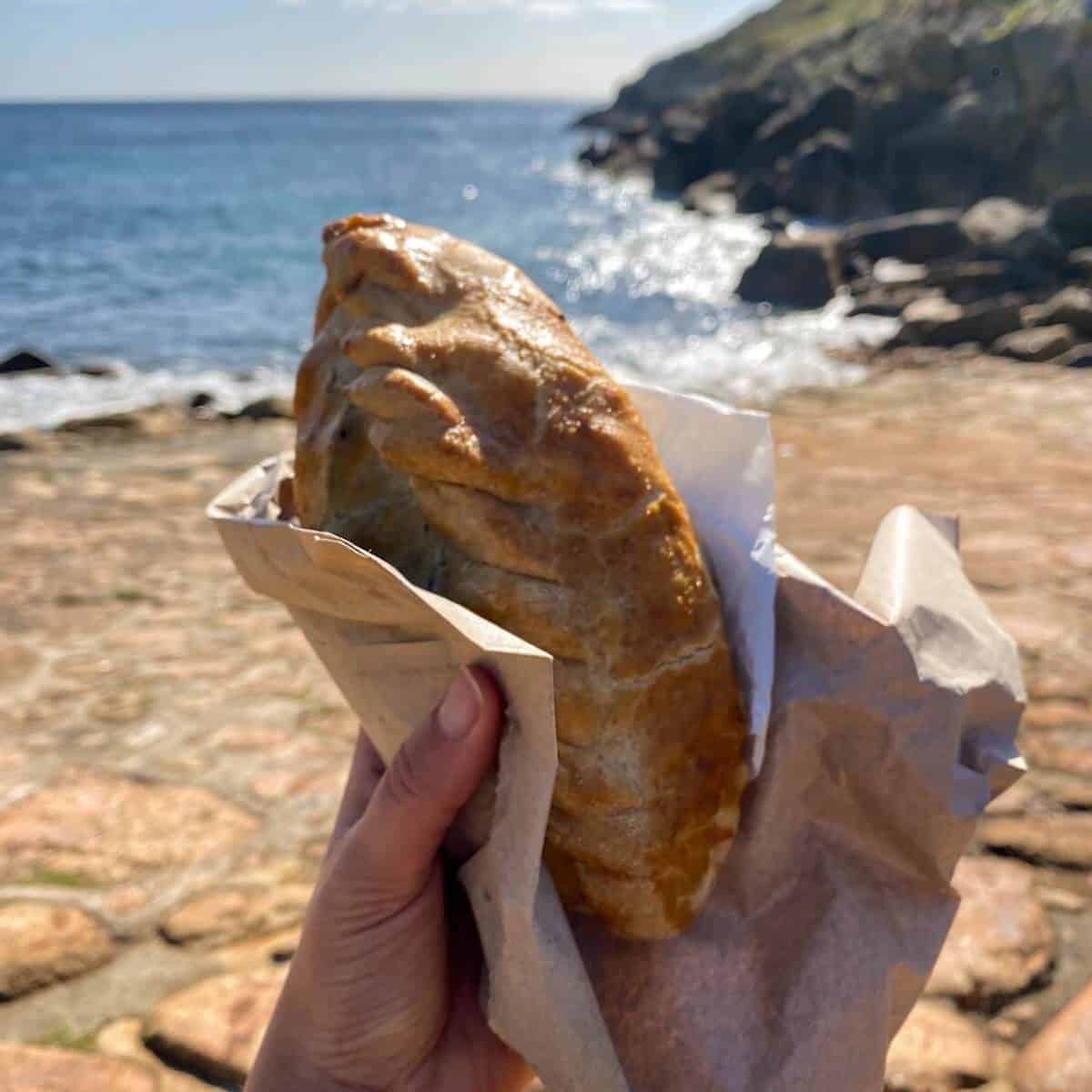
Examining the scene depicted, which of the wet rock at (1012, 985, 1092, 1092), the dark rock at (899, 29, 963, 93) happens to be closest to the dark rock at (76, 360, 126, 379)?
the wet rock at (1012, 985, 1092, 1092)

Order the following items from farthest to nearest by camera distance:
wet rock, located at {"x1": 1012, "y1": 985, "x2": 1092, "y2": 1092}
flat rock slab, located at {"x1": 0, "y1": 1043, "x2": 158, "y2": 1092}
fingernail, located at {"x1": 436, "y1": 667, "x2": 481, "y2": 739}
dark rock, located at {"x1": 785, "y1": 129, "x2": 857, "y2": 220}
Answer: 1. dark rock, located at {"x1": 785, "y1": 129, "x2": 857, "y2": 220}
2. flat rock slab, located at {"x1": 0, "y1": 1043, "x2": 158, "y2": 1092}
3. wet rock, located at {"x1": 1012, "y1": 985, "x2": 1092, "y2": 1092}
4. fingernail, located at {"x1": 436, "y1": 667, "x2": 481, "y2": 739}

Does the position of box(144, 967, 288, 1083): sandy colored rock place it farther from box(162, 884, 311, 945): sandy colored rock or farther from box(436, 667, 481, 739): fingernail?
box(436, 667, 481, 739): fingernail

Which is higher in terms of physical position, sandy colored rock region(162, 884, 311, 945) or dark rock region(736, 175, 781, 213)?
sandy colored rock region(162, 884, 311, 945)

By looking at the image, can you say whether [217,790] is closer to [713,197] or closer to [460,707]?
[460,707]

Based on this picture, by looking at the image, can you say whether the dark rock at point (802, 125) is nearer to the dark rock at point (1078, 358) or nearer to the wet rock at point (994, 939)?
the dark rock at point (1078, 358)

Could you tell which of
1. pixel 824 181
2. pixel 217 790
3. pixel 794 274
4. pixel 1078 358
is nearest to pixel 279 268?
pixel 794 274

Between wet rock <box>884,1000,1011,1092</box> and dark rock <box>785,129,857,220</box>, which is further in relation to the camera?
dark rock <box>785,129,857,220</box>

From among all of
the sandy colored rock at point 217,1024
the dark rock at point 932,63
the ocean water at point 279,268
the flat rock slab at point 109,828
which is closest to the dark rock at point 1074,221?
the ocean water at point 279,268
